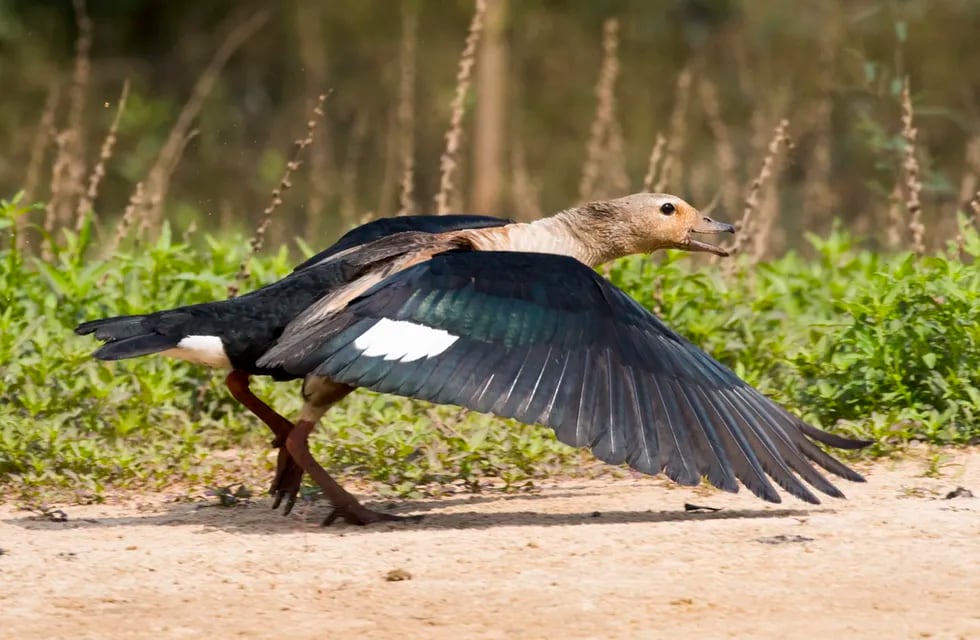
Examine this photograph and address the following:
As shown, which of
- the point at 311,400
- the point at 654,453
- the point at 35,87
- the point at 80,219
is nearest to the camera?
the point at 654,453

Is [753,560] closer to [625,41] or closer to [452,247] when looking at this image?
[452,247]

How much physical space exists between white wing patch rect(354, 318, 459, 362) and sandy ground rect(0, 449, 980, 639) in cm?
59

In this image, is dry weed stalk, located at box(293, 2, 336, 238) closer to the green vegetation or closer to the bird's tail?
the green vegetation

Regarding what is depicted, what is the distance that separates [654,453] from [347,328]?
107 centimetres

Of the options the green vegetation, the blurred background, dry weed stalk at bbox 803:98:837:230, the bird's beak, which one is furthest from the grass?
the blurred background

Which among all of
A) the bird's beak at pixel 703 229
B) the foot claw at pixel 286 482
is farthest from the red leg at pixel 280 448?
the bird's beak at pixel 703 229

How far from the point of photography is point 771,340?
731 centimetres

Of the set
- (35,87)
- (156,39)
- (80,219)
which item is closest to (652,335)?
(80,219)

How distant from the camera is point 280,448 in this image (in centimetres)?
586

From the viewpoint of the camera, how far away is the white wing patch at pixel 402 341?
5.17m

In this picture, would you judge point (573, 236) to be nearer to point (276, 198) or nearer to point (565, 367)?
point (565, 367)

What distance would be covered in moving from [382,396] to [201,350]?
5.90ft

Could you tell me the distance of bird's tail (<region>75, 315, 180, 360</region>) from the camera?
208 inches

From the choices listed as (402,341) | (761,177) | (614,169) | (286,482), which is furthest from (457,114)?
(402,341)
